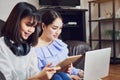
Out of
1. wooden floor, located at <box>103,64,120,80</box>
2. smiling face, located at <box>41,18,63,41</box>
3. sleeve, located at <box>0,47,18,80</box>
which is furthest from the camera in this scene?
wooden floor, located at <box>103,64,120,80</box>

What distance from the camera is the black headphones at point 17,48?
582 mm

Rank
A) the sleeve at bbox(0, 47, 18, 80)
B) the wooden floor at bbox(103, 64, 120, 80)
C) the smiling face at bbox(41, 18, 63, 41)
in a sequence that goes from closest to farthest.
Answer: the sleeve at bbox(0, 47, 18, 80)
the smiling face at bbox(41, 18, 63, 41)
the wooden floor at bbox(103, 64, 120, 80)

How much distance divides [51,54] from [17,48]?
0.42ft

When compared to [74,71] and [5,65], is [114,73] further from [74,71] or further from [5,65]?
[5,65]

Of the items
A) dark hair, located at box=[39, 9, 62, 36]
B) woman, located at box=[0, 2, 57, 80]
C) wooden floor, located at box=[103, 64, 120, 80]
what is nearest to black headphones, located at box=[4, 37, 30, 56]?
woman, located at box=[0, 2, 57, 80]

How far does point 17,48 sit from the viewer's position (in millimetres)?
587

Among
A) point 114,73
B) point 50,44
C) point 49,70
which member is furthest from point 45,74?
point 114,73

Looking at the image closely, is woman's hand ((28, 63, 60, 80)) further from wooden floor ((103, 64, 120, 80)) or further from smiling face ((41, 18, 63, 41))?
wooden floor ((103, 64, 120, 80))

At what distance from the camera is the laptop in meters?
0.67

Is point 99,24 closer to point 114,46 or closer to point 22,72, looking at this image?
point 114,46

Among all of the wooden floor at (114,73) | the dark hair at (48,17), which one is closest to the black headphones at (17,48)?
the dark hair at (48,17)

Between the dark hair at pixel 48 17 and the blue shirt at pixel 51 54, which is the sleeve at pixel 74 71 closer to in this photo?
the blue shirt at pixel 51 54

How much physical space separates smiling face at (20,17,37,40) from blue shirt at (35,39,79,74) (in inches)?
2.8

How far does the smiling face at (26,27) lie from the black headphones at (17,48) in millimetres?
25
